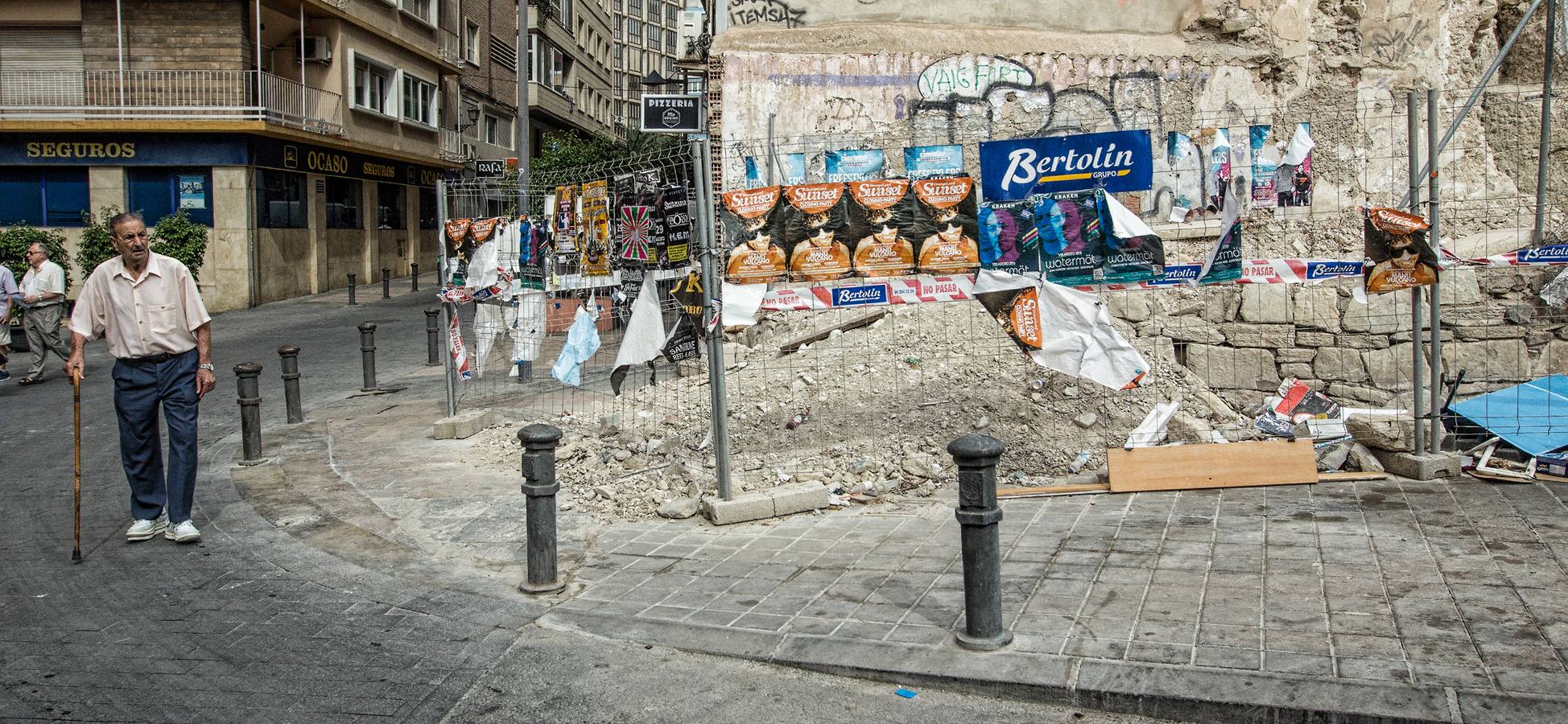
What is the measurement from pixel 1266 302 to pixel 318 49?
2536cm

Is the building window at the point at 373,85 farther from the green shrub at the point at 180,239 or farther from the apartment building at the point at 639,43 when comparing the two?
the apartment building at the point at 639,43

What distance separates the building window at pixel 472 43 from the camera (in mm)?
38625

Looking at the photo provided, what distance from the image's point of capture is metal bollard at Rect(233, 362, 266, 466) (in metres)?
8.28

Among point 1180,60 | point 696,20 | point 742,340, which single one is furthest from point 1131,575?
point 696,20

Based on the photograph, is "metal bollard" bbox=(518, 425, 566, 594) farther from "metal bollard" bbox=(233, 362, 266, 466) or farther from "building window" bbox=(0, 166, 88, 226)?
"building window" bbox=(0, 166, 88, 226)

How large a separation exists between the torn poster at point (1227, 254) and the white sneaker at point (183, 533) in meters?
6.49

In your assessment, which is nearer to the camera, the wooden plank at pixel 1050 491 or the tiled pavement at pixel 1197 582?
the tiled pavement at pixel 1197 582

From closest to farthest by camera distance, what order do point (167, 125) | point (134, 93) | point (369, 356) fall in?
point (369, 356), point (167, 125), point (134, 93)

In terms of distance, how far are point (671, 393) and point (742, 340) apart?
87.2 inches

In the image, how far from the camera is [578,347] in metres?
8.26

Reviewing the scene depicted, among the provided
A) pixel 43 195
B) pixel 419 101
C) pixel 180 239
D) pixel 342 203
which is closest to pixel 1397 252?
pixel 180 239

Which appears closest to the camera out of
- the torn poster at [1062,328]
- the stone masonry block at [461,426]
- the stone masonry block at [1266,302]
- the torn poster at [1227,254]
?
the torn poster at [1062,328]

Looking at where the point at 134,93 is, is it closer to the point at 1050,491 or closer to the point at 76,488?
the point at 76,488

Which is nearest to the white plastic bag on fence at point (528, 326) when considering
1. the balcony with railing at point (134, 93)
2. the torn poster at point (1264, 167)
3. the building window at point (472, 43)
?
the torn poster at point (1264, 167)
